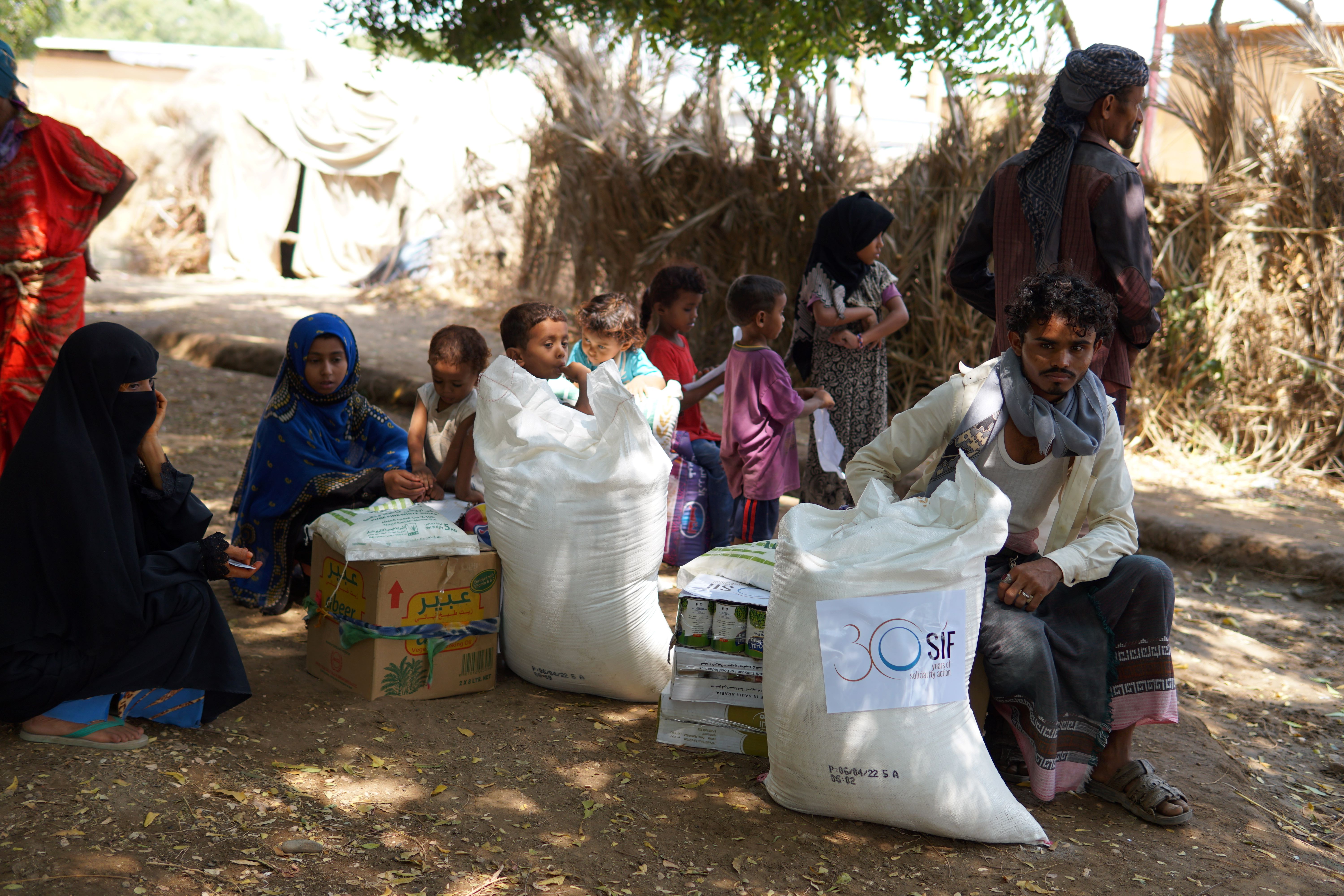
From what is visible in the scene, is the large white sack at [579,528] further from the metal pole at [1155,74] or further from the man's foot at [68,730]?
the metal pole at [1155,74]

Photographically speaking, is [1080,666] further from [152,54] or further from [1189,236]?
[152,54]

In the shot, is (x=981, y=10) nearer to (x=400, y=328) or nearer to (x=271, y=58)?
(x=400, y=328)

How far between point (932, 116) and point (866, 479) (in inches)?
430

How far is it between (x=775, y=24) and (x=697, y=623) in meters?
4.38

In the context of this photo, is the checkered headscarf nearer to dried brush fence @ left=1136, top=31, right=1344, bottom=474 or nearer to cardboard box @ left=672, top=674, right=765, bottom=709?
cardboard box @ left=672, top=674, right=765, bottom=709

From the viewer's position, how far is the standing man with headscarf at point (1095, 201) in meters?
3.09

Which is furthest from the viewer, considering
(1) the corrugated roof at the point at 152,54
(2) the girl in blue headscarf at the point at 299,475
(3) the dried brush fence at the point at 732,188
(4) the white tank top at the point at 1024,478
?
(1) the corrugated roof at the point at 152,54

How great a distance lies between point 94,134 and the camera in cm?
1669

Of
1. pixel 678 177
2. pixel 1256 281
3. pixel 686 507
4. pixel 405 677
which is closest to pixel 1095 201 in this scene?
pixel 686 507

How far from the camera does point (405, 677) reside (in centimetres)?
294

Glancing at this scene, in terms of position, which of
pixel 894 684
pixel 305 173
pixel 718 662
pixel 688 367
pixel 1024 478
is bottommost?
pixel 718 662

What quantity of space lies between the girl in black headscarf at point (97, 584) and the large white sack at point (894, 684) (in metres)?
1.48

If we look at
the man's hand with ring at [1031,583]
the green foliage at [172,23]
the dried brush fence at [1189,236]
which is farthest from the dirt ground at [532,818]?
the green foliage at [172,23]

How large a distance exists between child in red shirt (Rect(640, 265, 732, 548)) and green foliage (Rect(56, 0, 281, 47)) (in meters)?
50.0
